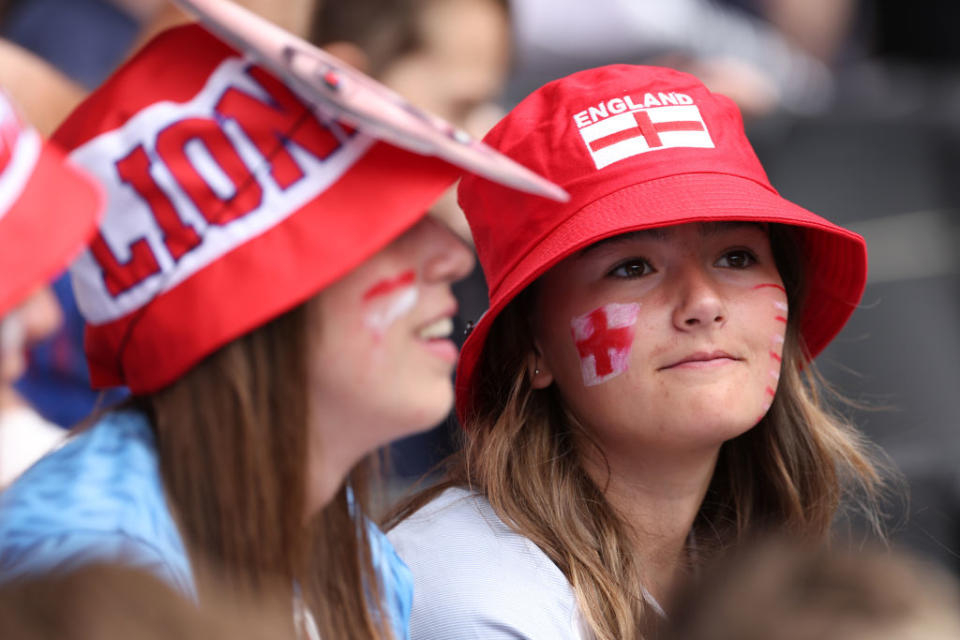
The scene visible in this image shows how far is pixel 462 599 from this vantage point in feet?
5.23

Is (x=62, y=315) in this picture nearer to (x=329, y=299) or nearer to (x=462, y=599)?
(x=462, y=599)

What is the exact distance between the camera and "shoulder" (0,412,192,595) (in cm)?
103

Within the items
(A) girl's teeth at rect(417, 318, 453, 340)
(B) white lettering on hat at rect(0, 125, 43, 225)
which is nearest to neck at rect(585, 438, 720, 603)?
(A) girl's teeth at rect(417, 318, 453, 340)

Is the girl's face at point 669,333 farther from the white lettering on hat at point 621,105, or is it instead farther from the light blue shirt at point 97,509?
the light blue shirt at point 97,509

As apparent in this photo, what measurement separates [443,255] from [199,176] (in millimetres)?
272

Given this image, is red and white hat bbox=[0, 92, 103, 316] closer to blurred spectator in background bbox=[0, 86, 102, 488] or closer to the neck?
blurred spectator in background bbox=[0, 86, 102, 488]

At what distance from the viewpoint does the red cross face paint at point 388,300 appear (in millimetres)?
1180

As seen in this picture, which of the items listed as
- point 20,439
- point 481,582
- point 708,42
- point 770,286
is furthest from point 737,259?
point 708,42

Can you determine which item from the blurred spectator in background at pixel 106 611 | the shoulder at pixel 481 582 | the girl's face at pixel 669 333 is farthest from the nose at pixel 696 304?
the blurred spectator in background at pixel 106 611

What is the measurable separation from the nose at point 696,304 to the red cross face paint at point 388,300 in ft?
1.90

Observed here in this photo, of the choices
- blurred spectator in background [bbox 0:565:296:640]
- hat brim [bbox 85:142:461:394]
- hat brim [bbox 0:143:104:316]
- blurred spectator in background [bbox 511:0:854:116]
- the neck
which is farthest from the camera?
blurred spectator in background [bbox 511:0:854:116]

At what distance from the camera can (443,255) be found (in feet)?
4.03

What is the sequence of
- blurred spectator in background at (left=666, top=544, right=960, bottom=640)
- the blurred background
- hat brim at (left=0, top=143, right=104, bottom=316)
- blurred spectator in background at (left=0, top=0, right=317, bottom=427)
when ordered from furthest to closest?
the blurred background < blurred spectator in background at (left=0, top=0, right=317, bottom=427) < hat brim at (left=0, top=143, right=104, bottom=316) < blurred spectator in background at (left=666, top=544, right=960, bottom=640)

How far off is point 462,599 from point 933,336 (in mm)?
3405
